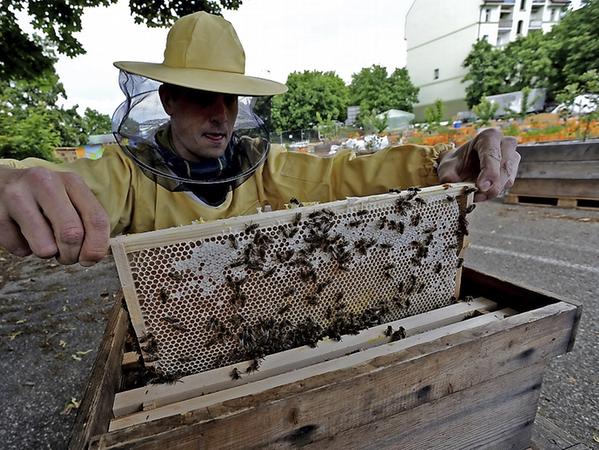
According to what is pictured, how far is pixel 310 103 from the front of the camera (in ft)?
140

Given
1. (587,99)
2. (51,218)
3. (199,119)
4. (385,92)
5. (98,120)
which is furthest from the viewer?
(98,120)

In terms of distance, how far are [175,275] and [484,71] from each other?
43.2 metres

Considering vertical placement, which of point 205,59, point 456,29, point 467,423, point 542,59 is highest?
point 456,29

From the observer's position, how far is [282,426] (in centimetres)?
78

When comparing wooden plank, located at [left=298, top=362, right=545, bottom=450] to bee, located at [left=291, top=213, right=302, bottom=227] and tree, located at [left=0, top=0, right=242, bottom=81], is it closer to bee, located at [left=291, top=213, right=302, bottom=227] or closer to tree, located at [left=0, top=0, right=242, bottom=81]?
bee, located at [left=291, top=213, right=302, bottom=227]

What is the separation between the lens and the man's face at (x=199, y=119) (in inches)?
52.5

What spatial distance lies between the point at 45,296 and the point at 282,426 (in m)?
4.25

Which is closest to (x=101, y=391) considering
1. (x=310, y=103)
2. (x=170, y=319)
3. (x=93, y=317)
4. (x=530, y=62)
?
(x=170, y=319)

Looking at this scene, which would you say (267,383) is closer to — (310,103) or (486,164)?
(486,164)

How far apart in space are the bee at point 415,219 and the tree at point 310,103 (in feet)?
126

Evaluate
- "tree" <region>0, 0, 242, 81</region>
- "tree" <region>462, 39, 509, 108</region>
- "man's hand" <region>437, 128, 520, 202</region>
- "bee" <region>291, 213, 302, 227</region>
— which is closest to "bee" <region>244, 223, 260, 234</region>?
"bee" <region>291, 213, 302, 227</region>

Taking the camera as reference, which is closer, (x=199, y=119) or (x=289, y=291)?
(x=289, y=291)

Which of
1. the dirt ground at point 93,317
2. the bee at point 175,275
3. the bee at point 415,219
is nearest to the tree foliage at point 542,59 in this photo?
the dirt ground at point 93,317

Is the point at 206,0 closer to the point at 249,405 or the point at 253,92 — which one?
the point at 253,92
